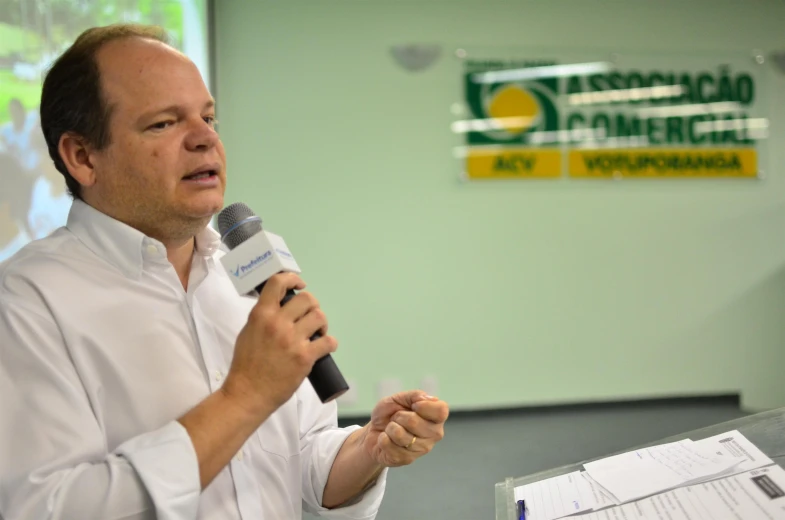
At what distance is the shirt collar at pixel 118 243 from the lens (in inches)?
40.0

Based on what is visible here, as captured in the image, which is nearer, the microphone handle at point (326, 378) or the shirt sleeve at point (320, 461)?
the microphone handle at point (326, 378)

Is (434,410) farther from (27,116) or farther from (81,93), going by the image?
(27,116)

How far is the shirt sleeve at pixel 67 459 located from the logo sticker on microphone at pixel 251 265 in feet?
0.71

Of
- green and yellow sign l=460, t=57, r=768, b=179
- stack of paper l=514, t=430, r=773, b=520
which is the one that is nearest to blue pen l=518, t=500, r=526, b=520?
stack of paper l=514, t=430, r=773, b=520

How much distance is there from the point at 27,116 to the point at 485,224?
3.15 meters

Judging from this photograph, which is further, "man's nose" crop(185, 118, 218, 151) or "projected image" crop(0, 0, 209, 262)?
"projected image" crop(0, 0, 209, 262)

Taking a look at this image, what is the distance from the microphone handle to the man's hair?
0.45 m

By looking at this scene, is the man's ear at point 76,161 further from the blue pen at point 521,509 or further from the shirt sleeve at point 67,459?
the blue pen at point 521,509

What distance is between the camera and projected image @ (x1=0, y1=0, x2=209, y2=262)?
4.13ft

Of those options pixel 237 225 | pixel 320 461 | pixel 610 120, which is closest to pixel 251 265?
pixel 237 225

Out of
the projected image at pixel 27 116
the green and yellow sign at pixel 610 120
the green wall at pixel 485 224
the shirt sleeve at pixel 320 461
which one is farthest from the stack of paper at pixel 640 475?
the green and yellow sign at pixel 610 120

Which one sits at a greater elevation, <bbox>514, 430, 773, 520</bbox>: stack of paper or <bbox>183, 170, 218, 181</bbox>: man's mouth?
<bbox>183, 170, 218, 181</bbox>: man's mouth

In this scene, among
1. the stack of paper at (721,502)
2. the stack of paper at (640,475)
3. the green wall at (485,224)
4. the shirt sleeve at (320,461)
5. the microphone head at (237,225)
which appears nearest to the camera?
the stack of paper at (721,502)

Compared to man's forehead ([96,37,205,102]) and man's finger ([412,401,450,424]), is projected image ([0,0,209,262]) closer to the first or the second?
man's forehead ([96,37,205,102])
